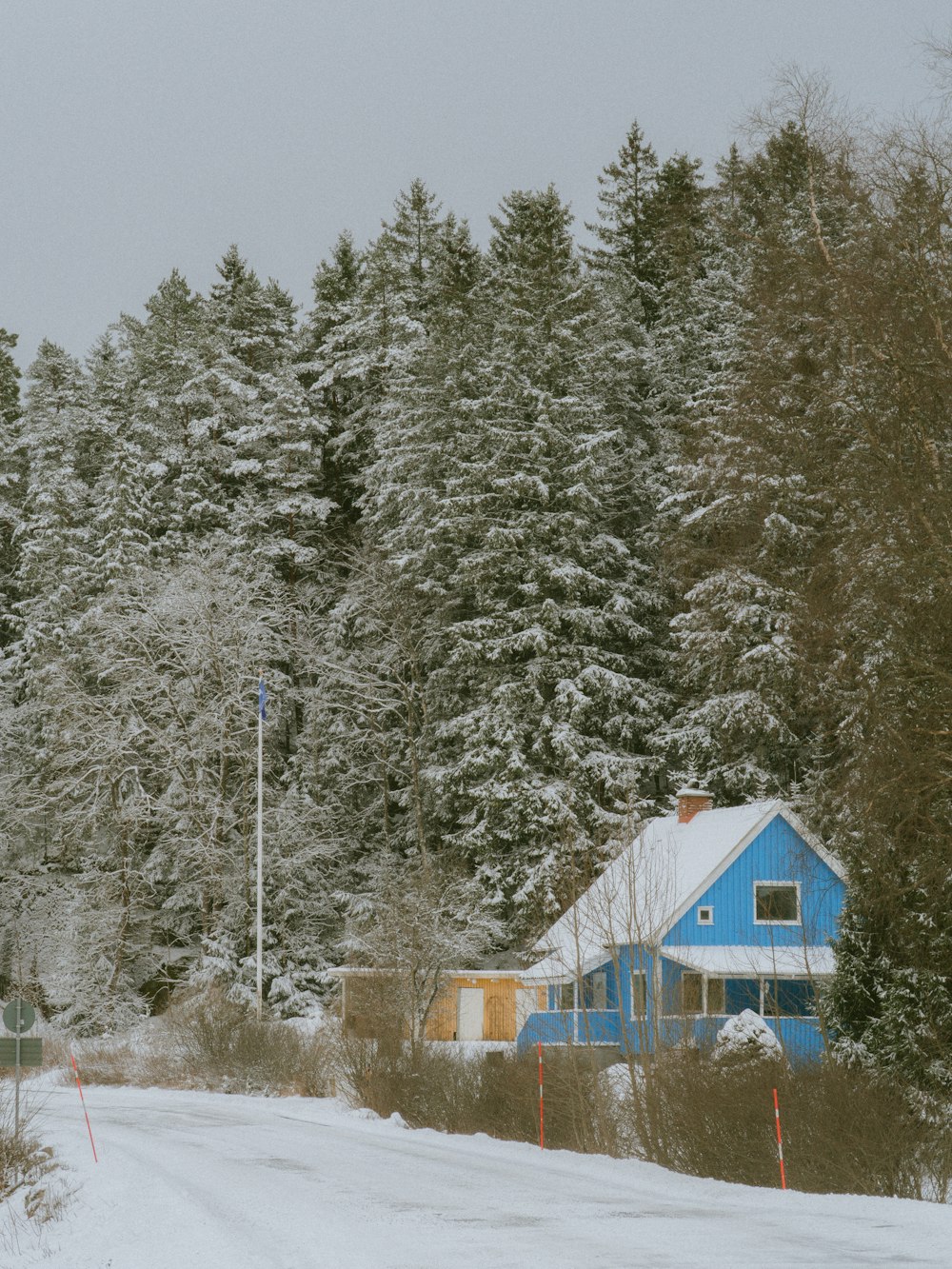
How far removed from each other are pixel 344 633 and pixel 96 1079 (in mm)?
16968

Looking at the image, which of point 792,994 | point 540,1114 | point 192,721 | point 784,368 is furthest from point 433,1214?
point 192,721

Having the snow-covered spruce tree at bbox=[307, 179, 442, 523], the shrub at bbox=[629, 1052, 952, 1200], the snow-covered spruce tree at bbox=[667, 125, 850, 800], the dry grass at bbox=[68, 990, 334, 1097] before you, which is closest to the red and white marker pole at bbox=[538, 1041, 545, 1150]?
the shrub at bbox=[629, 1052, 952, 1200]

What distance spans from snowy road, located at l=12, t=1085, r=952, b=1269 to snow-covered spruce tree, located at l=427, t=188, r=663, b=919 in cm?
1854

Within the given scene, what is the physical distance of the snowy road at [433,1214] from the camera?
1087 centimetres

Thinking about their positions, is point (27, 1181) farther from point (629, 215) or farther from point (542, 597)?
point (629, 215)

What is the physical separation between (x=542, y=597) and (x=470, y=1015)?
1268 cm

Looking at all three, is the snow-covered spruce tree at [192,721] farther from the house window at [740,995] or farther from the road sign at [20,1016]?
the road sign at [20,1016]

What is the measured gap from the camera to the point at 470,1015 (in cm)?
4356

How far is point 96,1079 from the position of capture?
3581 centimetres

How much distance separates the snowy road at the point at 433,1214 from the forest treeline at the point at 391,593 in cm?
1165

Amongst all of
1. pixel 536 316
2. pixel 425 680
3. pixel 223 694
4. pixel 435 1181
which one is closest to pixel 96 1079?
pixel 223 694

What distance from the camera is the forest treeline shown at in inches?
1553

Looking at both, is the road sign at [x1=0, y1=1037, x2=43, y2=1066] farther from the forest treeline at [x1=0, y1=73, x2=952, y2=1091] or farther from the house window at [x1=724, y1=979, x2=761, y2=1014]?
the house window at [x1=724, y1=979, x2=761, y2=1014]

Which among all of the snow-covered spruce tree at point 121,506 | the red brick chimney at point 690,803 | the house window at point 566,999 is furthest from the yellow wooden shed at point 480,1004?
the snow-covered spruce tree at point 121,506
